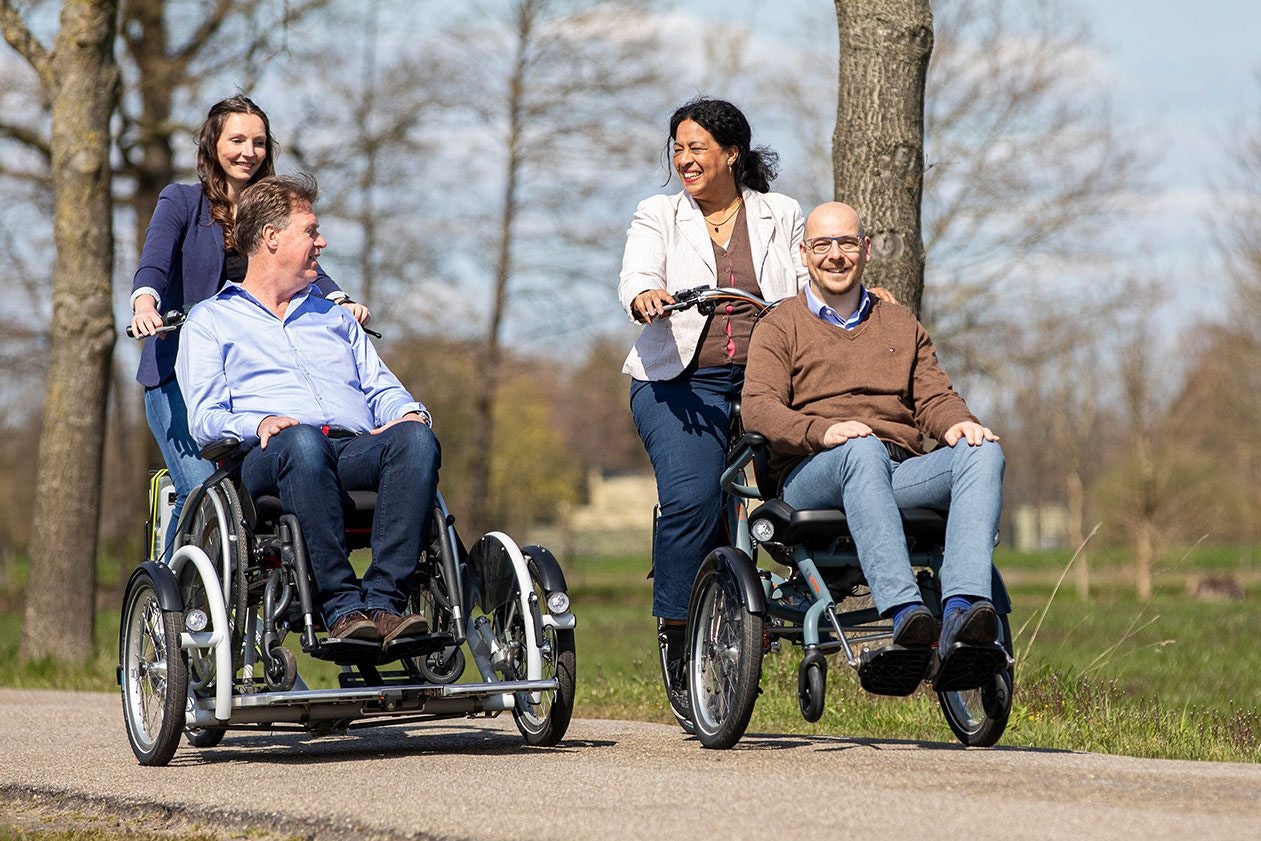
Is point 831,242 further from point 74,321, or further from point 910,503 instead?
point 74,321

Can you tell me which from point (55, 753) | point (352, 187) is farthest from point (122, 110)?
point (55, 753)

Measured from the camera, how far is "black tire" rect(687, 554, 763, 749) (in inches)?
186

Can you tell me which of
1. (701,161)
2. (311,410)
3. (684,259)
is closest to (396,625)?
(311,410)

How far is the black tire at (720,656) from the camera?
472 centimetres

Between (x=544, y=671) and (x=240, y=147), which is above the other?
(x=240, y=147)

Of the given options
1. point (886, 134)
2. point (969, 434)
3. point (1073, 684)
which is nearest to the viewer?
point (969, 434)

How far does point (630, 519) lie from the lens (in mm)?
77188

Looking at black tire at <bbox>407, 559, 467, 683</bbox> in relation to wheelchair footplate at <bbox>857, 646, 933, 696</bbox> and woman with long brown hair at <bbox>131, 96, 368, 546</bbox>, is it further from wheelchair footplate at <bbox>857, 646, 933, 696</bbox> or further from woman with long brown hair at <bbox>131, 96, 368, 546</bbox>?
wheelchair footplate at <bbox>857, 646, 933, 696</bbox>

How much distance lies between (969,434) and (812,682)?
815 millimetres

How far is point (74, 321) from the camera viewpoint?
10.2 m

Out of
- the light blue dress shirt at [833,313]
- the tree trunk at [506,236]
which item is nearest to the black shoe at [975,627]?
the light blue dress shirt at [833,313]

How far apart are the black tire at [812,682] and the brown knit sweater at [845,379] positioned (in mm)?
652

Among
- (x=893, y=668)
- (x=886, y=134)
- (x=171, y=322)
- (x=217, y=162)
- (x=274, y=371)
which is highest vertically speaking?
(x=886, y=134)

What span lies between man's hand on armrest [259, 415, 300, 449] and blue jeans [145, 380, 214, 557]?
0.71 metres
